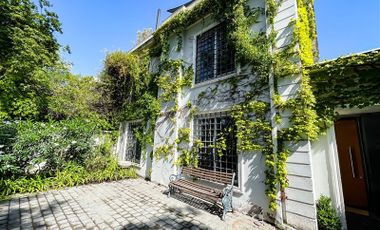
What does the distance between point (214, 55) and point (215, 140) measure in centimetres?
320

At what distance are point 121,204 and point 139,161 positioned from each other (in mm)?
4092

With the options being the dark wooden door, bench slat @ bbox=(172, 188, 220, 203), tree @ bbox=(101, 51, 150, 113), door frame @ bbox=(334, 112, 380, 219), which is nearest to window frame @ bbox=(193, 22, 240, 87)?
door frame @ bbox=(334, 112, 380, 219)

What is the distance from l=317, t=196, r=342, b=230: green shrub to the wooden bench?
75.3 inches

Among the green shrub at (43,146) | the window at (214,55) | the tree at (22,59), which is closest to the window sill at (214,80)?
the window at (214,55)

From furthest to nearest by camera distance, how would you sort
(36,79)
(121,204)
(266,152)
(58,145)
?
1. (36,79)
2. (58,145)
3. (121,204)
4. (266,152)

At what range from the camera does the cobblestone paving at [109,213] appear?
395cm

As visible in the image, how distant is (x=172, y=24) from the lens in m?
8.00

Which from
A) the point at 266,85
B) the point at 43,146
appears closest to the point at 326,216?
the point at 266,85

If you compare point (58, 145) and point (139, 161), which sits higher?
point (58, 145)

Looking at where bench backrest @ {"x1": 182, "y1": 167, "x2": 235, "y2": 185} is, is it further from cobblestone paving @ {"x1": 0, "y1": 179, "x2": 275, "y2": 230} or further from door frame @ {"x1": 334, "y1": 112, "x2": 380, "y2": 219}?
door frame @ {"x1": 334, "y1": 112, "x2": 380, "y2": 219}

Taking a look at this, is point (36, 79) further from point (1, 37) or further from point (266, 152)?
point (266, 152)

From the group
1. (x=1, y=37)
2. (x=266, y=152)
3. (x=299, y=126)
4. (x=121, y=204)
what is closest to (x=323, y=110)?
Result: (x=299, y=126)

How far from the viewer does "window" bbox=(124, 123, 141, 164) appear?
370 inches

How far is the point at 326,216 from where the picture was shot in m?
3.74
